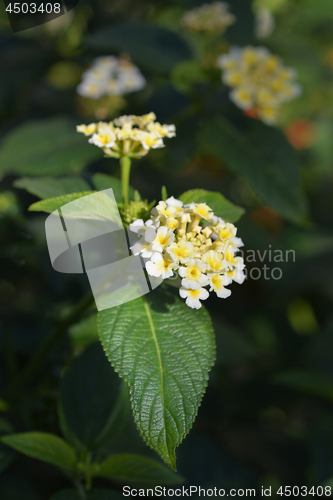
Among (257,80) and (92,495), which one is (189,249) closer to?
(92,495)

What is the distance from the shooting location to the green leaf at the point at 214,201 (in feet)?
2.24

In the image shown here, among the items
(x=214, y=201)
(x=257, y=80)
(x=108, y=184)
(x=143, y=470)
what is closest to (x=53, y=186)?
(x=108, y=184)

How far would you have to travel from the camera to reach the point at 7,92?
1.36 m

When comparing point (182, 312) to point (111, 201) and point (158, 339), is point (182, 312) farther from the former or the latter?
point (111, 201)

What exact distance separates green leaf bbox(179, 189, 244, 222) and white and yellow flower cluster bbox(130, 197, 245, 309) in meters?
0.08

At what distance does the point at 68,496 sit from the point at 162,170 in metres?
1.10

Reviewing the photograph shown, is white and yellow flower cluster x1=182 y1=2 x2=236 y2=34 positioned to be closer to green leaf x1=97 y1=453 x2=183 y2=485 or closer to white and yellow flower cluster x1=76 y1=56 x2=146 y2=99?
white and yellow flower cluster x1=76 y1=56 x2=146 y2=99

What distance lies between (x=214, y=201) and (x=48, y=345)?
1.36 feet

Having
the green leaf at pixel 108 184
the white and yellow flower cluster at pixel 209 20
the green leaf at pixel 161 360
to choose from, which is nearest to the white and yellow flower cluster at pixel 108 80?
the white and yellow flower cluster at pixel 209 20

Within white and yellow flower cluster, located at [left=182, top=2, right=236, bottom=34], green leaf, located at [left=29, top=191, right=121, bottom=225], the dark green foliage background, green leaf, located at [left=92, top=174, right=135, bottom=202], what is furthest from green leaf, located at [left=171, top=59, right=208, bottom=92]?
green leaf, located at [left=29, top=191, right=121, bottom=225]

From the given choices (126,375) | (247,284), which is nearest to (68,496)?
(126,375)

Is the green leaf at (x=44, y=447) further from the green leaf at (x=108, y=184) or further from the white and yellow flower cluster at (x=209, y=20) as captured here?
the white and yellow flower cluster at (x=209, y=20)

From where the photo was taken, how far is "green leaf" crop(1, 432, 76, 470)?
68 centimetres

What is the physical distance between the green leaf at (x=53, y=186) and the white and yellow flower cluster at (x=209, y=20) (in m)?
0.77
